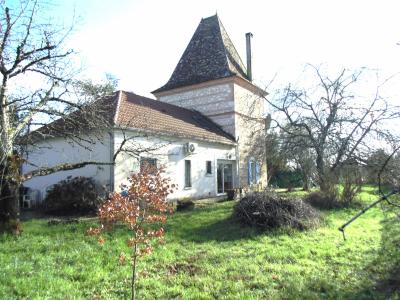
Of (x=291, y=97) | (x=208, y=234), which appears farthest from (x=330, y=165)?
(x=208, y=234)

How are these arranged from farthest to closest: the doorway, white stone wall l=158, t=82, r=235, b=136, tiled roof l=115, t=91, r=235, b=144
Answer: white stone wall l=158, t=82, r=235, b=136
the doorway
tiled roof l=115, t=91, r=235, b=144

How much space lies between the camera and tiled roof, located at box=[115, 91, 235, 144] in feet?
61.2

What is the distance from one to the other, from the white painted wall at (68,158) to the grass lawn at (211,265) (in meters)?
5.00

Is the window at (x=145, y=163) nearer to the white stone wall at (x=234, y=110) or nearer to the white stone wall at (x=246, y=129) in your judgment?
→ the white stone wall at (x=234, y=110)

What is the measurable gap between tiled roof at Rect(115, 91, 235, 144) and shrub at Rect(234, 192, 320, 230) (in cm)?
655

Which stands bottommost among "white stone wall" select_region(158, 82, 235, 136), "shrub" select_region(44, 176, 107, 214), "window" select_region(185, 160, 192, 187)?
"shrub" select_region(44, 176, 107, 214)

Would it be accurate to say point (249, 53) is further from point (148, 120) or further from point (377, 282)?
point (377, 282)

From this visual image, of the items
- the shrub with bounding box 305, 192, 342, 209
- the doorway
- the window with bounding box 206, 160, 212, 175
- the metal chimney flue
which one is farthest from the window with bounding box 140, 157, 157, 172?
the metal chimney flue

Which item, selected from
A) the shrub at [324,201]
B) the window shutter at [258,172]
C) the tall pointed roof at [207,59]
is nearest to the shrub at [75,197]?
the shrub at [324,201]

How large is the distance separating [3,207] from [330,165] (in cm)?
1692

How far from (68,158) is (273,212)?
11146 mm

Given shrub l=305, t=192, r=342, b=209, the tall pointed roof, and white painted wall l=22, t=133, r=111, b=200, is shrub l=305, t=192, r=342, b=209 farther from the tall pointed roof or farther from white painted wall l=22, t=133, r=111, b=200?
the tall pointed roof

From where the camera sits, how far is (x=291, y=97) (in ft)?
76.4

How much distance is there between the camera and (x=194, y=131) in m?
22.6
